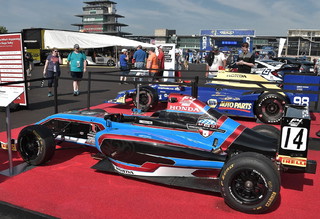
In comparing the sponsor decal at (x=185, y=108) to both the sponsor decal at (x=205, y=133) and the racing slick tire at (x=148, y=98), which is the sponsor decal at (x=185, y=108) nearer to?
the sponsor decal at (x=205, y=133)

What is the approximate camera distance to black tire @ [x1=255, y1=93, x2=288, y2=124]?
21.2 feet

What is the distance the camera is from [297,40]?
91.4 meters

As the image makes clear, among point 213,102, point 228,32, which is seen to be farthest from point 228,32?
point 213,102

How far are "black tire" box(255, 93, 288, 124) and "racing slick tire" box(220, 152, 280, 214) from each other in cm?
395

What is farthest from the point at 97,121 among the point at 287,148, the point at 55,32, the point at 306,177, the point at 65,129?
the point at 55,32

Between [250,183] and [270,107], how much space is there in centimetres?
416

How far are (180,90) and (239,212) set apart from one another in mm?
5194

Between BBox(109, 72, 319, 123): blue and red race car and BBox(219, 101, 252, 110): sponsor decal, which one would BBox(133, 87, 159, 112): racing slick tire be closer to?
BBox(109, 72, 319, 123): blue and red race car

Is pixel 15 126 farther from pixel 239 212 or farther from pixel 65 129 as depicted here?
pixel 239 212

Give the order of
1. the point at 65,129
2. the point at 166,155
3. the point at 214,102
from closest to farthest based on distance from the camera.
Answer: the point at 166,155 < the point at 65,129 < the point at 214,102

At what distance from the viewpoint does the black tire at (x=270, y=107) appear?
255 inches

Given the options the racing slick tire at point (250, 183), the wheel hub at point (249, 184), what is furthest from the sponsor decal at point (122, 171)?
the wheel hub at point (249, 184)

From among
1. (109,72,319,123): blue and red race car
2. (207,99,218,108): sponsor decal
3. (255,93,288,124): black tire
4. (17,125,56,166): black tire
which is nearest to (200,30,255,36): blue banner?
(109,72,319,123): blue and red race car

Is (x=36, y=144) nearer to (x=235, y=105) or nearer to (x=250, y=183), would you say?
(x=250, y=183)
